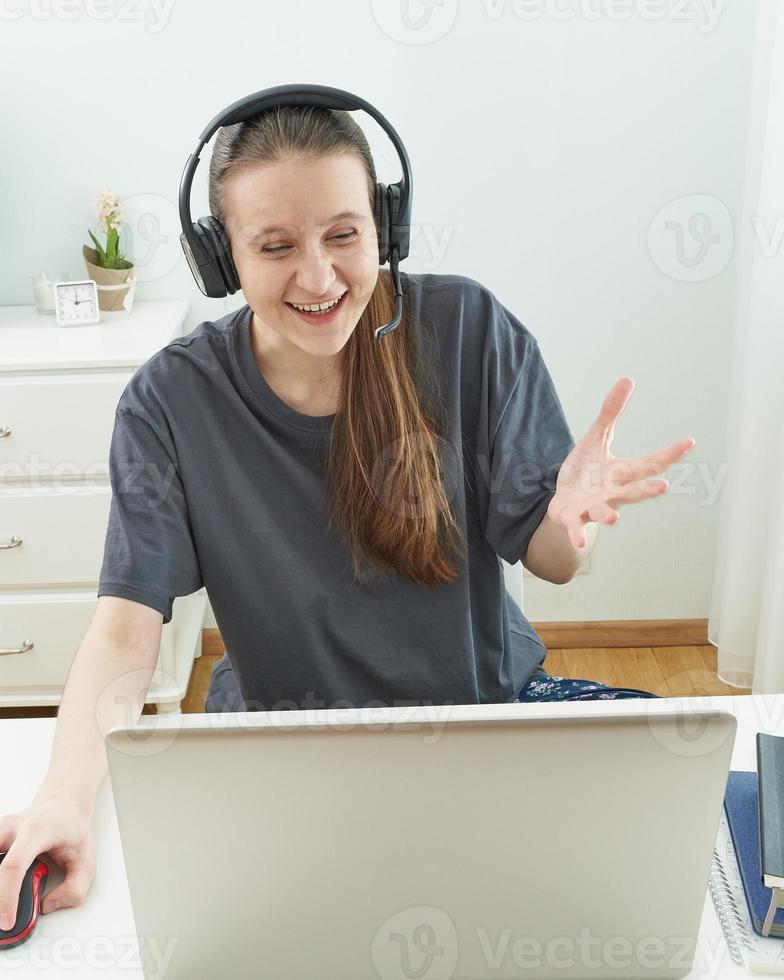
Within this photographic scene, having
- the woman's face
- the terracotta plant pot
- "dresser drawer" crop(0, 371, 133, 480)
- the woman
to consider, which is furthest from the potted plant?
the woman's face

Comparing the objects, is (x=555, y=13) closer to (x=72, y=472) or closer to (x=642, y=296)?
(x=642, y=296)

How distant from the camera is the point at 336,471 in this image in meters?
1.19

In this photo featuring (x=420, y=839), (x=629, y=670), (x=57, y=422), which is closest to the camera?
(x=420, y=839)

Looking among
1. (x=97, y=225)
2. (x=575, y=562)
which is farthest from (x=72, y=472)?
(x=575, y=562)

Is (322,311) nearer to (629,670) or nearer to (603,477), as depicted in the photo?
(603,477)

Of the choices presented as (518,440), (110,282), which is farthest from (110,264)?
(518,440)

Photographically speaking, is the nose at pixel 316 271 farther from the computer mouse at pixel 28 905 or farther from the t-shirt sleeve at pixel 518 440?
the computer mouse at pixel 28 905

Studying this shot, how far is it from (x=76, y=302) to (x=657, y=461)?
152 centimetres

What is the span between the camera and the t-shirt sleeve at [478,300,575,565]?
1.20m

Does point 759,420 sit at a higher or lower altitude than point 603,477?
lower

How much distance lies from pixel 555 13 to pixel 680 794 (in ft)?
6.11

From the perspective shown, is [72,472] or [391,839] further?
[72,472]

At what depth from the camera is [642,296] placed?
7.59ft

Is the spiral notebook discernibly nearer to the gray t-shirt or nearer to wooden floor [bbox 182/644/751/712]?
the gray t-shirt
